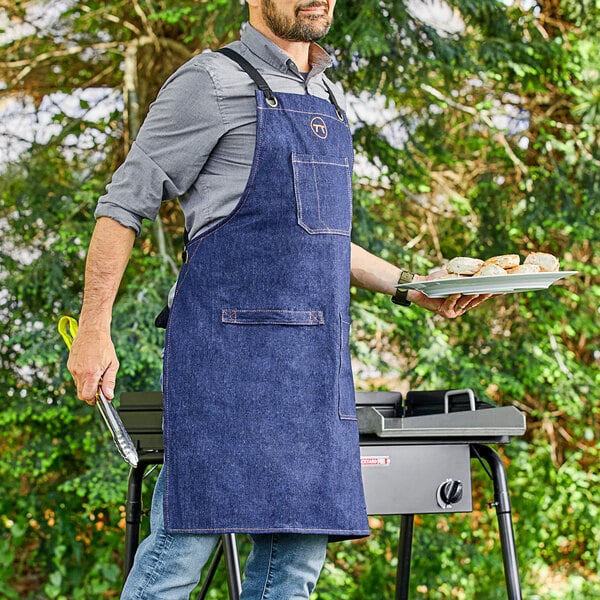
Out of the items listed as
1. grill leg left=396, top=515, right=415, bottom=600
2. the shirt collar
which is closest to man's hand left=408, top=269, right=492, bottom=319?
the shirt collar

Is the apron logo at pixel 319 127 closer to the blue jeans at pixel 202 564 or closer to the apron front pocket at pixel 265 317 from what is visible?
the apron front pocket at pixel 265 317

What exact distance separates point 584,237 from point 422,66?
110cm

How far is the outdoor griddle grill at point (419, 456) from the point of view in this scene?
79.0 inches

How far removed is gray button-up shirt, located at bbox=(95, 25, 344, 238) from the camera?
168 centimetres

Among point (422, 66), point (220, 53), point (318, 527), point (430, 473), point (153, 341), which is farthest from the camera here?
point (422, 66)

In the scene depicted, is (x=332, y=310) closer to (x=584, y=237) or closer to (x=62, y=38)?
(x=584, y=237)

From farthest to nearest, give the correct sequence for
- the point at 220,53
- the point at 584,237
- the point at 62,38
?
the point at 62,38
the point at 584,237
the point at 220,53

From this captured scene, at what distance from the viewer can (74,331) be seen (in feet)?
5.92

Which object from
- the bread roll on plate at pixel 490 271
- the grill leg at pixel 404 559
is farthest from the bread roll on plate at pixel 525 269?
the grill leg at pixel 404 559

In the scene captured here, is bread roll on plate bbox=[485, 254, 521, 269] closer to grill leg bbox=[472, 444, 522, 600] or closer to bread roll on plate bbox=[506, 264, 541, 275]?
bread roll on plate bbox=[506, 264, 541, 275]

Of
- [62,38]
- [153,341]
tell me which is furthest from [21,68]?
[153,341]

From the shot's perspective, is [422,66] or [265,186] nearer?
[265,186]

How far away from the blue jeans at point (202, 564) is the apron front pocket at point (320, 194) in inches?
21.4

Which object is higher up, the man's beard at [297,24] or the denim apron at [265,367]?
the man's beard at [297,24]
